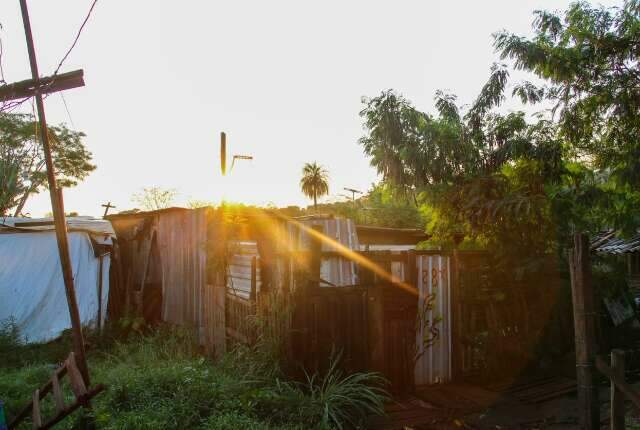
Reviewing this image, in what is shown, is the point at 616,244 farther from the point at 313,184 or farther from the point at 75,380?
the point at 313,184

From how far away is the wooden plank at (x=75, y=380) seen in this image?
4113 millimetres

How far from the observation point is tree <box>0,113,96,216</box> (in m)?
21.4

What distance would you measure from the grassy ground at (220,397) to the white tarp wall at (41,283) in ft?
10.7

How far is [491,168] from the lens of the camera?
811cm

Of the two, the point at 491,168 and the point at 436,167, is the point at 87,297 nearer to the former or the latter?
the point at 436,167

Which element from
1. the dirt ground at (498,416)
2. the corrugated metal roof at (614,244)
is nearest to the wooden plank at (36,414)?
the dirt ground at (498,416)

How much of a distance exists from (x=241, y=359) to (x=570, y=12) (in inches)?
343

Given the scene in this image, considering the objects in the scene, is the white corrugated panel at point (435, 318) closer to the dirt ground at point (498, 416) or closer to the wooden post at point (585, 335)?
the dirt ground at point (498, 416)

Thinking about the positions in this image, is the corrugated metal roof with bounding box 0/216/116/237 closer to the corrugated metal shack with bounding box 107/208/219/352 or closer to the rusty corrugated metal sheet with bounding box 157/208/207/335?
the corrugated metal shack with bounding box 107/208/219/352

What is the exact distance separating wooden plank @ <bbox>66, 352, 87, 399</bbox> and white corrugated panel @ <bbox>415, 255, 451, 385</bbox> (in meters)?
4.13

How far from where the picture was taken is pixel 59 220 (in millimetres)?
4871

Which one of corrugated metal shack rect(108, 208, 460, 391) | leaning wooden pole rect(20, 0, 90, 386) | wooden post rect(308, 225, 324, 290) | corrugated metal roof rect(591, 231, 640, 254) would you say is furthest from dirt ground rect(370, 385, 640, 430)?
corrugated metal roof rect(591, 231, 640, 254)

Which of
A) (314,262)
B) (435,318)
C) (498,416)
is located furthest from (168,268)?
(498,416)

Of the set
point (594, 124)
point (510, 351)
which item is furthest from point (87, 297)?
point (594, 124)
